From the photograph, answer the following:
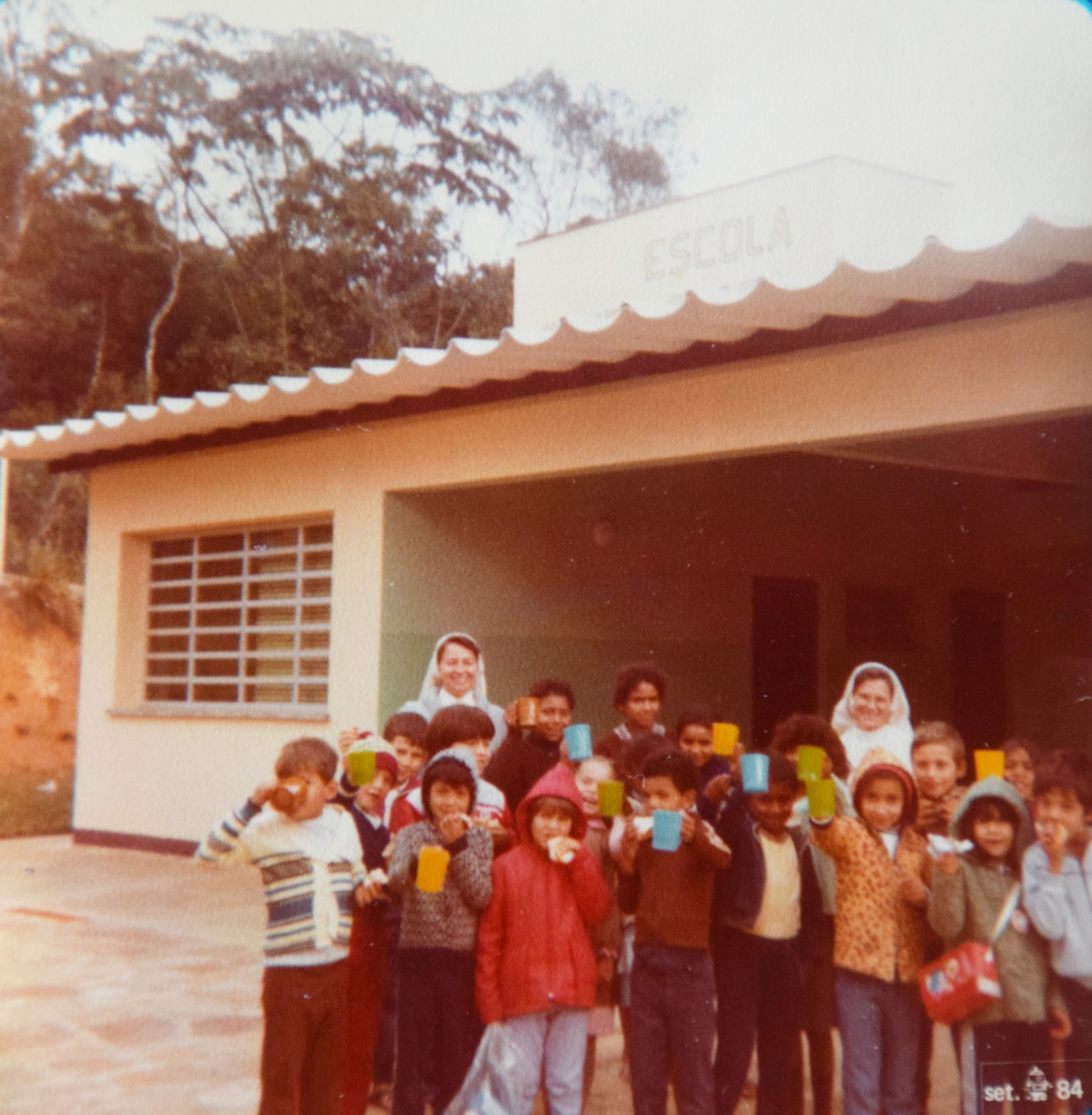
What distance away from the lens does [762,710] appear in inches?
396

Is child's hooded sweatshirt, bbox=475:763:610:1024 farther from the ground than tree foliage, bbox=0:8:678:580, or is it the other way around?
tree foliage, bbox=0:8:678:580

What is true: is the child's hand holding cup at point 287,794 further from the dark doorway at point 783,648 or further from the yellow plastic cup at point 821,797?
the dark doorway at point 783,648

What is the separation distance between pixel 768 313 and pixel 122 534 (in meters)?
6.22

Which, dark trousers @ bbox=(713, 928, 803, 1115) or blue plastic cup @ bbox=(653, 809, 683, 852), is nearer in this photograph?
blue plastic cup @ bbox=(653, 809, 683, 852)

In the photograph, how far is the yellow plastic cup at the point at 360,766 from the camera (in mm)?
3746

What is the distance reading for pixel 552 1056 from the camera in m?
3.71

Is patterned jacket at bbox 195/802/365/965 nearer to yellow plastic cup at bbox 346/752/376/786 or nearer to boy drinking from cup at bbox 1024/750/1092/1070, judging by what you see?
→ yellow plastic cup at bbox 346/752/376/786

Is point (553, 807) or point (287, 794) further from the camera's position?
point (553, 807)

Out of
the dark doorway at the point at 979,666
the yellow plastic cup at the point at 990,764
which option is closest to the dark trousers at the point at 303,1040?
the yellow plastic cup at the point at 990,764

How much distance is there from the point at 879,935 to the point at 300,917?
1.64 metres

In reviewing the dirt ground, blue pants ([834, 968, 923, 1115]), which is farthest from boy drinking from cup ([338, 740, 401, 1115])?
the dirt ground

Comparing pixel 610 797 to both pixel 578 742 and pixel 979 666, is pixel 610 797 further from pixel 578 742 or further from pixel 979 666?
pixel 979 666

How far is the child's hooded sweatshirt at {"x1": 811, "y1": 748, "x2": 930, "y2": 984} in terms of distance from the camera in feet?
12.1

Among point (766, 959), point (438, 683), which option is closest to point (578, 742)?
point (766, 959)
